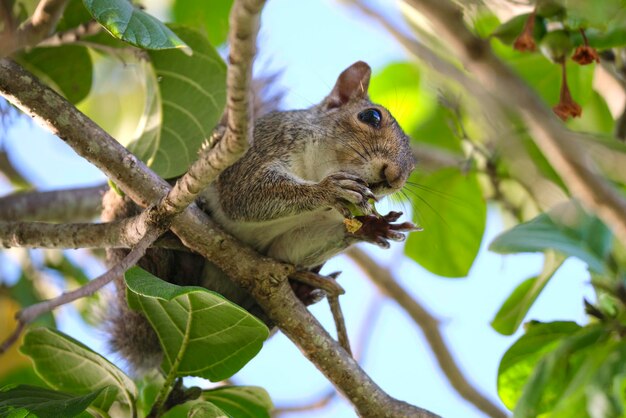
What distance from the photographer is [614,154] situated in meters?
1.37

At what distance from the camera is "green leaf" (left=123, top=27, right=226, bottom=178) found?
2.51 m

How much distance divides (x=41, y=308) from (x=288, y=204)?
43.0 inches

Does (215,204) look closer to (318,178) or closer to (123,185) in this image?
(318,178)

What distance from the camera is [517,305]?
2.45 metres

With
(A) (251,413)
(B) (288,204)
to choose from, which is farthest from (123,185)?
(A) (251,413)

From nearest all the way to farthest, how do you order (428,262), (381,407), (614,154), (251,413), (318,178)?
(614,154) < (381,407) < (251,413) < (318,178) < (428,262)

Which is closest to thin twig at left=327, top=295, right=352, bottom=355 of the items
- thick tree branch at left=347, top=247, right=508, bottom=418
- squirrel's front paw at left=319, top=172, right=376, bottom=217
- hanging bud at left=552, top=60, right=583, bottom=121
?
squirrel's front paw at left=319, top=172, right=376, bottom=217

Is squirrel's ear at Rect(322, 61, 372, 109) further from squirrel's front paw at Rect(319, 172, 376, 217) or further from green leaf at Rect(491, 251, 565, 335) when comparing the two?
green leaf at Rect(491, 251, 565, 335)

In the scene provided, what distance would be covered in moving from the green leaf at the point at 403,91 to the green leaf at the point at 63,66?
1.57 m

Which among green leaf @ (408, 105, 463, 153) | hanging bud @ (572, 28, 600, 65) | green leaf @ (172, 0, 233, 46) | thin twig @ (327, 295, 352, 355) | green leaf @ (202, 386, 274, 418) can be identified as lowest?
green leaf @ (202, 386, 274, 418)

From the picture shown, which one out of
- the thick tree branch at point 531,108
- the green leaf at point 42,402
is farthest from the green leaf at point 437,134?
the thick tree branch at point 531,108

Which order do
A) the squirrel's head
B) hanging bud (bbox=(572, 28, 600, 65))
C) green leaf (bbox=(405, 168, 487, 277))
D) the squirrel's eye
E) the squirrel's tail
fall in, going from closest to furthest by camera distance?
hanging bud (bbox=(572, 28, 600, 65)) < the squirrel's head < the squirrel's tail < the squirrel's eye < green leaf (bbox=(405, 168, 487, 277))

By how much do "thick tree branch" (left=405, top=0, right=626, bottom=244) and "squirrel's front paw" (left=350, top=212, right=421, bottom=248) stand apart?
4.88ft

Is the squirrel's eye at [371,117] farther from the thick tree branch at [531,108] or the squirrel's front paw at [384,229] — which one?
the thick tree branch at [531,108]
